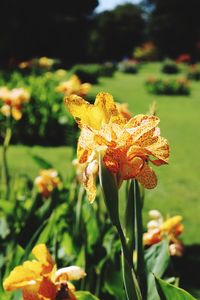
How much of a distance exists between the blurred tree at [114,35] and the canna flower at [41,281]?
37619 mm

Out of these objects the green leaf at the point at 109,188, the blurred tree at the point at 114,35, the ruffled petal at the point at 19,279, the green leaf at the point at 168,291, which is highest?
the blurred tree at the point at 114,35

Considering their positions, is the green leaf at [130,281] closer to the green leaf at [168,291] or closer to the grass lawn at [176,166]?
the green leaf at [168,291]

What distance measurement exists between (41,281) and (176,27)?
134ft

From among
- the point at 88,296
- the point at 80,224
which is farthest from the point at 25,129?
the point at 88,296

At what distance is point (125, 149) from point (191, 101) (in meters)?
12.3

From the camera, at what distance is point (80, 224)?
6.99ft

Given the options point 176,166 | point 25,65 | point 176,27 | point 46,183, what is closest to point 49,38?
point 176,27

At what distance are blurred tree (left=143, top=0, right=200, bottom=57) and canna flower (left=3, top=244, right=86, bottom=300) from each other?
38585mm

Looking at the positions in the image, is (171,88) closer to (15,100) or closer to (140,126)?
(15,100)

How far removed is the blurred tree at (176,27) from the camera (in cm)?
3847

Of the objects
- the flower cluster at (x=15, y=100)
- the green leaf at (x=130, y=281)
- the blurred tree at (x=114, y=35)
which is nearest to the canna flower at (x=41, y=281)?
the green leaf at (x=130, y=281)

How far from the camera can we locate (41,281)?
0.95 m

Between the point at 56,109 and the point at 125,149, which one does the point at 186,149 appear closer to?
the point at 56,109

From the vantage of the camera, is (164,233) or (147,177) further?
(164,233)
